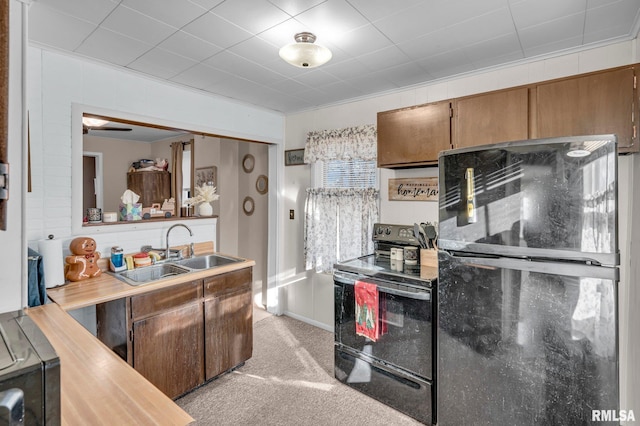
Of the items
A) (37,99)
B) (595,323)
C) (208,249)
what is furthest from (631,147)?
(37,99)

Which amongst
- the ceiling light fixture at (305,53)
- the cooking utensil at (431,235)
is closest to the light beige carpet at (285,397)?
the cooking utensil at (431,235)

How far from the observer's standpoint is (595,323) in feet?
4.78

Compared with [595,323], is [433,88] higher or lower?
higher

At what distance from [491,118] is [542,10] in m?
0.63

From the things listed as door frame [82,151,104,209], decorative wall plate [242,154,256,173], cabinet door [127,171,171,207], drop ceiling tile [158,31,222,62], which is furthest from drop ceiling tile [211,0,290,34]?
door frame [82,151,104,209]

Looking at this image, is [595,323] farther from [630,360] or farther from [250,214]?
[250,214]

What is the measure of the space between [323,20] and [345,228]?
6.28 ft

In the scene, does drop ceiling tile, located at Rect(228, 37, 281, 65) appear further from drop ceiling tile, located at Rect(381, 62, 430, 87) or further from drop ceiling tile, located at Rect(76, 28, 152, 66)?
drop ceiling tile, located at Rect(381, 62, 430, 87)

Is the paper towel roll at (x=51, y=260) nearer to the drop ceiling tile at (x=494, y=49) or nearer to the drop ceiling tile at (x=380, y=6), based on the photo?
the drop ceiling tile at (x=380, y=6)

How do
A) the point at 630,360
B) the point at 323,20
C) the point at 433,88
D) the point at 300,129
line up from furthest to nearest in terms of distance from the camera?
the point at 300,129, the point at 433,88, the point at 630,360, the point at 323,20

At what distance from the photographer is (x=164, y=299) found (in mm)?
2201

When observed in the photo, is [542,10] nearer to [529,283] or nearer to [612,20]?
[612,20]

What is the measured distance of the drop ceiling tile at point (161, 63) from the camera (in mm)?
2248

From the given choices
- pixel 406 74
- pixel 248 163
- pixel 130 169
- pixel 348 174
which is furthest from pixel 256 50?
pixel 130 169
